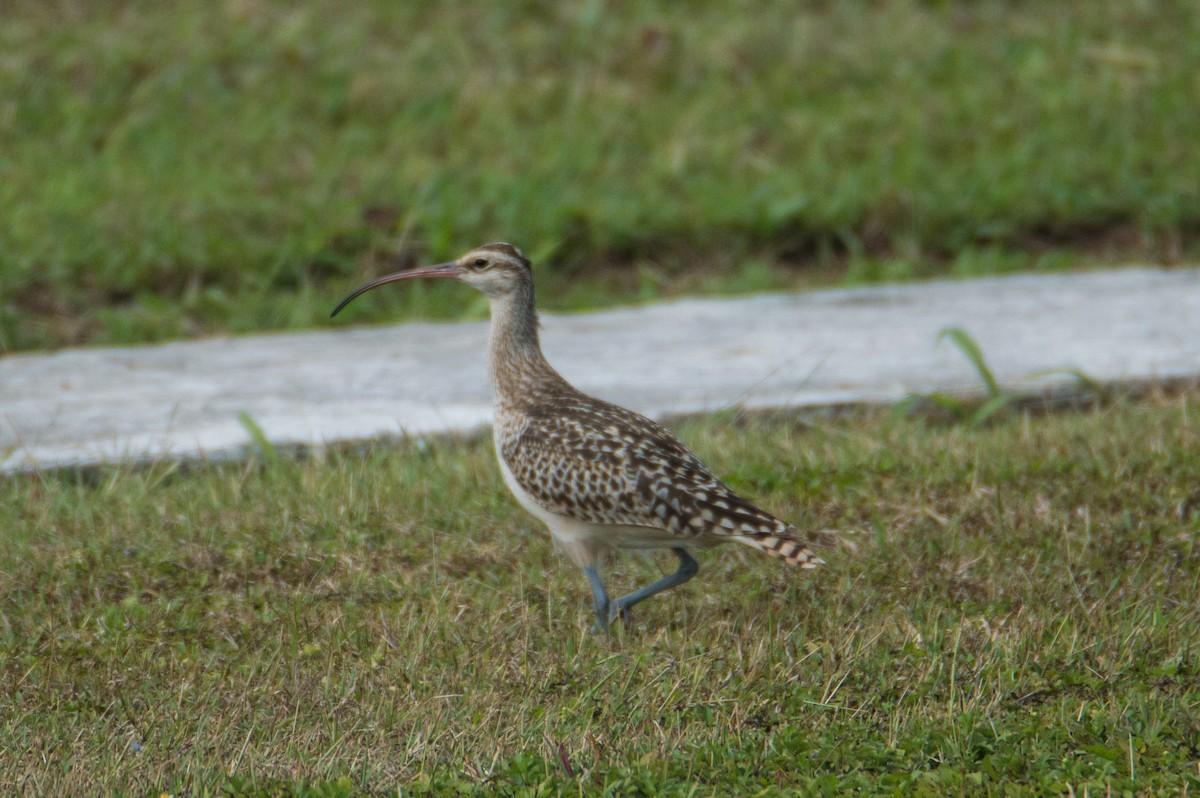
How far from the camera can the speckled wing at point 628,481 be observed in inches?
195

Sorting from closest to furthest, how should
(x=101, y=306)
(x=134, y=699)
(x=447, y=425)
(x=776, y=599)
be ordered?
1. (x=134, y=699)
2. (x=776, y=599)
3. (x=447, y=425)
4. (x=101, y=306)

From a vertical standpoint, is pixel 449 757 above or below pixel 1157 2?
below

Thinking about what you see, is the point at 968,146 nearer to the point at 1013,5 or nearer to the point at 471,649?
the point at 1013,5

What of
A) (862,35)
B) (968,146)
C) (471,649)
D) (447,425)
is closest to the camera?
(471,649)

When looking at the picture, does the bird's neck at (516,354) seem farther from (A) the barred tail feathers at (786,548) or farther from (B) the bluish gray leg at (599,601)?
(A) the barred tail feathers at (786,548)

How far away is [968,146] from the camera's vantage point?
10539 millimetres

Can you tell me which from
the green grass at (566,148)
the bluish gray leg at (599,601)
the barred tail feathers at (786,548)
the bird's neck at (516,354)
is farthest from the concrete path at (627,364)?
the barred tail feathers at (786,548)

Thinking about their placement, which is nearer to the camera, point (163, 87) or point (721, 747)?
point (721, 747)

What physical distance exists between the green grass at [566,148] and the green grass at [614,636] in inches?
103

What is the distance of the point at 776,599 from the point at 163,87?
6744 mm

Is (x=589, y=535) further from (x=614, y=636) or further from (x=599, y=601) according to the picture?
(x=614, y=636)

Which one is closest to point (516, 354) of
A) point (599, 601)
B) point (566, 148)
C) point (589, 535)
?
point (589, 535)

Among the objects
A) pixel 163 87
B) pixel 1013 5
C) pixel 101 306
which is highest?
pixel 1013 5

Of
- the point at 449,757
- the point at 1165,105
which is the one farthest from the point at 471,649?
the point at 1165,105
